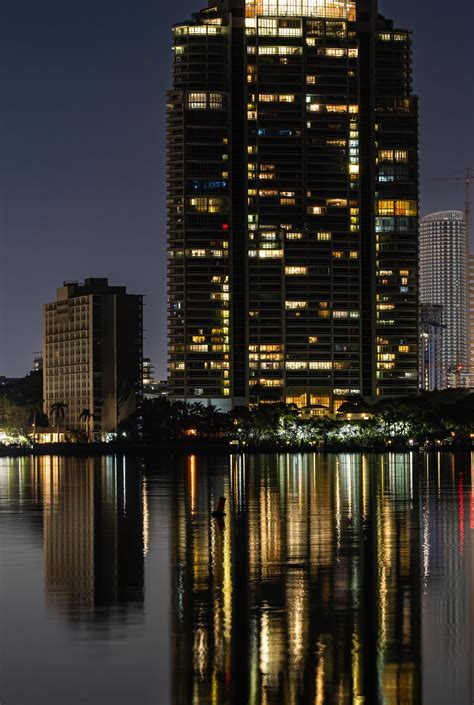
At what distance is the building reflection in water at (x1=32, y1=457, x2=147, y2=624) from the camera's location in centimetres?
4169

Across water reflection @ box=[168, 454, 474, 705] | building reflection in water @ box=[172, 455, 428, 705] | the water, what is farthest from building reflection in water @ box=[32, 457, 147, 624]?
water reflection @ box=[168, 454, 474, 705]

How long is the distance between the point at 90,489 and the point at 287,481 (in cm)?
1736

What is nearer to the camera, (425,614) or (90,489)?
(425,614)

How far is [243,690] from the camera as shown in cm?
2967

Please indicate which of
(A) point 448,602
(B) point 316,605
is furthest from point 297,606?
(A) point 448,602

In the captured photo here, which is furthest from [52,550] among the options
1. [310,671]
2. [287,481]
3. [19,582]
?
[287,481]

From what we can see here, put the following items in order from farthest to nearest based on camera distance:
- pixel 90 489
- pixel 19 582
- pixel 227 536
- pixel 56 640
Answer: pixel 90 489 → pixel 227 536 → pixel 19 582 → pixel 56 640

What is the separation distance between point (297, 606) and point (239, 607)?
5.52 ft

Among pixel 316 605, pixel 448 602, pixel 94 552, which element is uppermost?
pixel 94 552

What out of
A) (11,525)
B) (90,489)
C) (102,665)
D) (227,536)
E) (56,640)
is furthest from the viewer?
(90,489)

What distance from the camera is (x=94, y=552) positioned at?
182 feet

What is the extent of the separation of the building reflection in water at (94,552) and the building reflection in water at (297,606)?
5.57 ft

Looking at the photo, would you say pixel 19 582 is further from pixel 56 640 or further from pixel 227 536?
pixel 227 536

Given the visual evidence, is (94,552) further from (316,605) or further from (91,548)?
(316,605)
